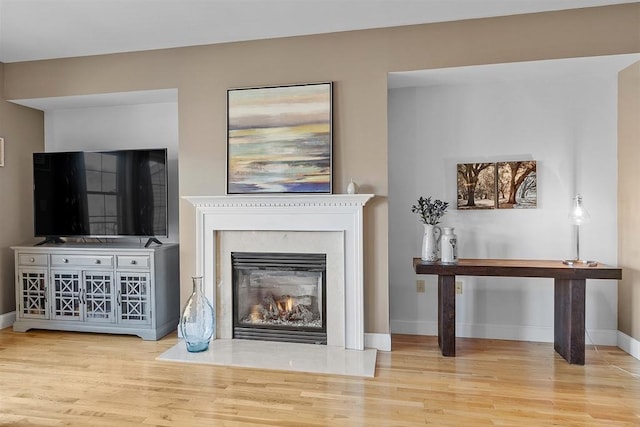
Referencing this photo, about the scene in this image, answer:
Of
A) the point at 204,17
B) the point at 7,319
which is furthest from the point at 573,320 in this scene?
the point at 7,319

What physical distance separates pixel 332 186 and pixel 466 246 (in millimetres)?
1317

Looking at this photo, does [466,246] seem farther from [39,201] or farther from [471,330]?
[39,201]

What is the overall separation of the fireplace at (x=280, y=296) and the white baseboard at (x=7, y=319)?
2.35 m

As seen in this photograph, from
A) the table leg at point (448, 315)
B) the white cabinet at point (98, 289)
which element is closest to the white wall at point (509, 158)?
the table leg at point (448, 315)

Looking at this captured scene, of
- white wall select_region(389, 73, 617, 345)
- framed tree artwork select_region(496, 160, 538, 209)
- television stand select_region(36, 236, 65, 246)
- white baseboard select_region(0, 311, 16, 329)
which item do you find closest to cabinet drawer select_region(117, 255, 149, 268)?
television stand select_region(36, 236, 65, 246)

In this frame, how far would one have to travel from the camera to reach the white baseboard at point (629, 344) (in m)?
2.83

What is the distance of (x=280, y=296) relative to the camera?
3.26 metres

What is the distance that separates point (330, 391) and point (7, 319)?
11.1 feet

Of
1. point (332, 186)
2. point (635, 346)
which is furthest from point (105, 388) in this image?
point (635, 346)

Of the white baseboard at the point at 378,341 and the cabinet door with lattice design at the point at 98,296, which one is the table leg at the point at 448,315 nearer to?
the white baseboard at the point at 378,341

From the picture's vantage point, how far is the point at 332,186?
3.08 metres

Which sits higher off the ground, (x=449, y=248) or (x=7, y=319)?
(x=449, y=248)

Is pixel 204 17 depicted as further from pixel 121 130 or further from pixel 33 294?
pixel 33 294

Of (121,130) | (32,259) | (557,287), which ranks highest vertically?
(121,130)
